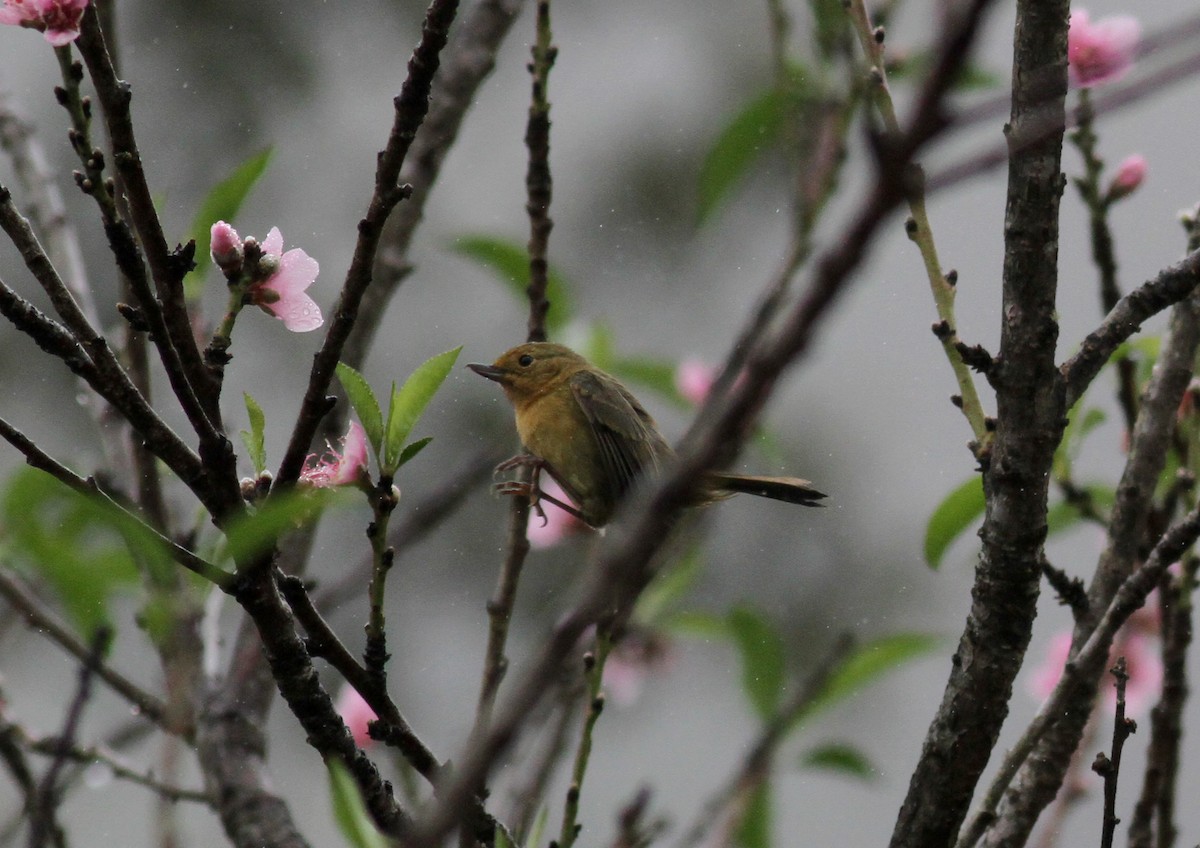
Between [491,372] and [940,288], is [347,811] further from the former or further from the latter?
[491,372]

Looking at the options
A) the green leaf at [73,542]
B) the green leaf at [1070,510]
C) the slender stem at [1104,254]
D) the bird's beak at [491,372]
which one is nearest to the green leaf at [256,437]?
the green leaf at [73,542]

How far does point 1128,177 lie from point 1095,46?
35cm

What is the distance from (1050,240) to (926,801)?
0.55 meters

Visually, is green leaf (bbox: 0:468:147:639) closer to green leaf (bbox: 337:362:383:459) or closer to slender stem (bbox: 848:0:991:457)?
green leaf (bbox: 337:362:383:459)

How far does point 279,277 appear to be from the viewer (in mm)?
1369

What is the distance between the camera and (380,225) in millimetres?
1112

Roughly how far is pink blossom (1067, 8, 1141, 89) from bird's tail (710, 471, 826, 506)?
1024mm

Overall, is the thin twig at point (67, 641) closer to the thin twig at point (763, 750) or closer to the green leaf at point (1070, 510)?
the thin twig at point (763, 750)

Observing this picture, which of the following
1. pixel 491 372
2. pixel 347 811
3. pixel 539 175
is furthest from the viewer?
pixel 491 372

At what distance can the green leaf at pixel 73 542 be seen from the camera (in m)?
0.99

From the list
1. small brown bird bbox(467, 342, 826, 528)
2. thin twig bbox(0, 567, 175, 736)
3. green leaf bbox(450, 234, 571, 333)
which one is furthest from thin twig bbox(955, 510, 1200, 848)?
small brown bird bbox(467, 342, 826, 528)

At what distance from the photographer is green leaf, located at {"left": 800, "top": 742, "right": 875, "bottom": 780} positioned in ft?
4.65

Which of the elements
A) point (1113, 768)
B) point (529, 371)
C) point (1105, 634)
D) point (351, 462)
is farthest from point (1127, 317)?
point (529, 371)

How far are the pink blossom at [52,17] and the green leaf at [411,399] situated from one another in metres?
0.44
